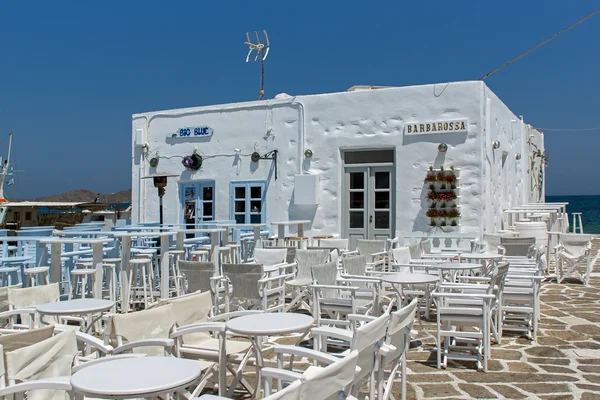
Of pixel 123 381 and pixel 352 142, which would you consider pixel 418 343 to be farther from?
pixel 352 142

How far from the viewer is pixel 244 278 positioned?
573 cm

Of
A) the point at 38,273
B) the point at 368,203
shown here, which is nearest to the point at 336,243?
the point at 368,203

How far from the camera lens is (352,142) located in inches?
449

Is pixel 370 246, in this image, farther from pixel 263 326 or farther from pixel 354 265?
pixel 263 326

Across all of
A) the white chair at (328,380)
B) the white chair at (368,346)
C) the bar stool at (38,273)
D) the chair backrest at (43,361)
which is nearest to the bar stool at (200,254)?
the bar stool at (38,273)

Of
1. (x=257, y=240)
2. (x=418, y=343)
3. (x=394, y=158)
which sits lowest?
(x=418, y=343)

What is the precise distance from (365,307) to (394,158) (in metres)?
6.01

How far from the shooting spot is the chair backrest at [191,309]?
3.83m

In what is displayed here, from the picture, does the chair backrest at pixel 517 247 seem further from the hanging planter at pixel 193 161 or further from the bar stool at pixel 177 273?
the hanging planter at pixel 193 161

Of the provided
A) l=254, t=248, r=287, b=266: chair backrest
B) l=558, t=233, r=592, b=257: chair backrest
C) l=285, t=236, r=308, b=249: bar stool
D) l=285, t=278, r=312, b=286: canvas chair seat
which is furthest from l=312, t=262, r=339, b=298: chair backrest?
l=558, t=233, r=592, b=257: chair backrest

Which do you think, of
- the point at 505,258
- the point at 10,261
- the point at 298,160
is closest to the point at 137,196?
the point at 298,160

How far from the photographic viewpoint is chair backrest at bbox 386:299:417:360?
128 inches

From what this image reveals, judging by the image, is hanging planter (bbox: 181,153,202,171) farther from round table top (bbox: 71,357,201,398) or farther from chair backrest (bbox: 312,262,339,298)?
round table top (bbox: 71,357,201,398)

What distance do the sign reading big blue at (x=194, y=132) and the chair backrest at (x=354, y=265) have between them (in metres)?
7.34
